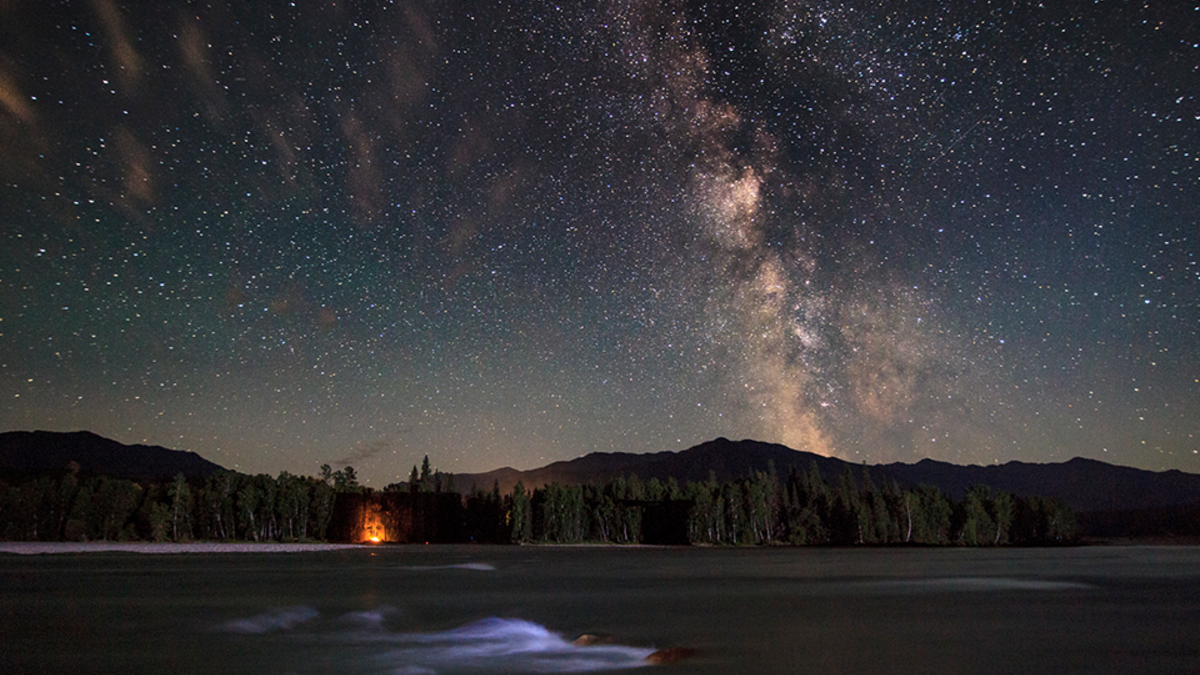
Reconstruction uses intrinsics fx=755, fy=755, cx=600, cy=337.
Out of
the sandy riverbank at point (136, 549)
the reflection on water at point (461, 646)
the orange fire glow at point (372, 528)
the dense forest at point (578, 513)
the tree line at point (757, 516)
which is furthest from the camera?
the tree line at point (757, 516)

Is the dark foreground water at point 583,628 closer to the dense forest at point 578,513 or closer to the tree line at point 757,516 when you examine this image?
the dense forest at point 578,513

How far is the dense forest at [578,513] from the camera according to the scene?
110688 millimetres

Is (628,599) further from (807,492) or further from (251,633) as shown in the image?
(807,492)

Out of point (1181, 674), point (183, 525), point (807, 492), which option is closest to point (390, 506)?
point (183, 525)

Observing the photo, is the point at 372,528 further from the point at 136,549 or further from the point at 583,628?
the point at 583,628

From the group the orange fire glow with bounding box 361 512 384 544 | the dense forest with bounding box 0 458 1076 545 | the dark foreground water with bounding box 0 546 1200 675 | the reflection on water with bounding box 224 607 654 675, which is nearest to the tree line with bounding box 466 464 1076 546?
the dense forest with bounding box 0 458 1076 545

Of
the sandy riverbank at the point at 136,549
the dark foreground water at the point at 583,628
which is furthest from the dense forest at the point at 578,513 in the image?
the dark foreground water at the point at 583,628

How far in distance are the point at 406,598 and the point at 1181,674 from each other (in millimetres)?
18954

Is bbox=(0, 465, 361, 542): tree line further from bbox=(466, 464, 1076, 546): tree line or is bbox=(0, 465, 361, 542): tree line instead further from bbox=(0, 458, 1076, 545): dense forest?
bbox=(466, 464, 1076, 546): tree line

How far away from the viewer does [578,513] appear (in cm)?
14600

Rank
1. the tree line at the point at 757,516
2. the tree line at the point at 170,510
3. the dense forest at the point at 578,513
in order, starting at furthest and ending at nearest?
the tree line at the point at 757,516
the dense forest at the point at 578,513
the tree line at the point at 170,510

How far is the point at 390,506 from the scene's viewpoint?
12600 centimetres

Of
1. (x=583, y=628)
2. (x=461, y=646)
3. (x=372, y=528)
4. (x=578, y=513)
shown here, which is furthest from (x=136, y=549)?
(x=578, y=513)

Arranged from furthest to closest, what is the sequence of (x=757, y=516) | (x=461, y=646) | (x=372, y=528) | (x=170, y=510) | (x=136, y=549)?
(x=757, y=516)
(x=372, y=528)
(x=170, y=510)
(x=136, y=549)
(x=461, y=646)
